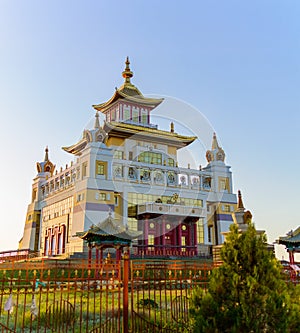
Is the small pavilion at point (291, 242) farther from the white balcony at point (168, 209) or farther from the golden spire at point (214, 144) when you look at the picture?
the golden spire at point (214, 144)

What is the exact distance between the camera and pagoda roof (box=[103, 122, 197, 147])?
121ft

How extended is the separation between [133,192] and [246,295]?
27.2 meters

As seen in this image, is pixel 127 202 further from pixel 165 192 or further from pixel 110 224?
pixel 110 224

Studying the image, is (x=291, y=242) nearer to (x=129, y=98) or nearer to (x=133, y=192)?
(x=133, y=192)

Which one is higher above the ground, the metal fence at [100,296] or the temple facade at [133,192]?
the temple facade at [133,192]

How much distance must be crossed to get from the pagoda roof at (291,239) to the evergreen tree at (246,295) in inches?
694

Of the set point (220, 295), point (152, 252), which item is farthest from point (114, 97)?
point (220, 295)

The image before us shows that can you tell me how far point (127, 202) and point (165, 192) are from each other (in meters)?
3.71

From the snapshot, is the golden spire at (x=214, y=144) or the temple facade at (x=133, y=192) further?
the golden spire at (x=214, y=144)

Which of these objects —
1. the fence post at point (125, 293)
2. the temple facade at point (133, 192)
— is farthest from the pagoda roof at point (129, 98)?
the fence post at point (125, 293)

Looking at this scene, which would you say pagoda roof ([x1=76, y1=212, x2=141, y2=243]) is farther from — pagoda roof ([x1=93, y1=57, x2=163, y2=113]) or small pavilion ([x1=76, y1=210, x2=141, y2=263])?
pagoda roof ([x1=93, y1=57, x2=163, y2=113])

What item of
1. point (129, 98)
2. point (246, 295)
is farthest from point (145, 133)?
point (246, 295)

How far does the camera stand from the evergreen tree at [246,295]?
197 inches

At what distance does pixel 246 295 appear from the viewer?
514cm
